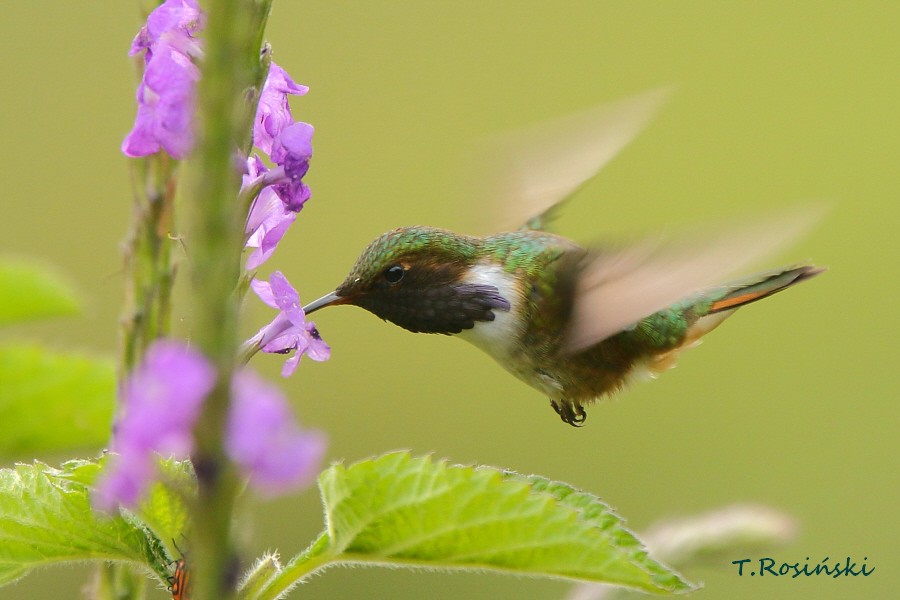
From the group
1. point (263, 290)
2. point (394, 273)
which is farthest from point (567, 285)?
point (263, 290)

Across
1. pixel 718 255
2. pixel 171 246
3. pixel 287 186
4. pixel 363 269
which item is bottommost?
pixel 287 186

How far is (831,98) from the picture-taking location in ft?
34.1

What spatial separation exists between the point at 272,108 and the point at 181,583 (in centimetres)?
60

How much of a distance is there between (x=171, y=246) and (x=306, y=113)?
8155mm

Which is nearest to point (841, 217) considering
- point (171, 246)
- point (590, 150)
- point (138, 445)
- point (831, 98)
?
point (831, 98)

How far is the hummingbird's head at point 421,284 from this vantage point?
2389mm

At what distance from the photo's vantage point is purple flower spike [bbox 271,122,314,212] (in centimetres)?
130

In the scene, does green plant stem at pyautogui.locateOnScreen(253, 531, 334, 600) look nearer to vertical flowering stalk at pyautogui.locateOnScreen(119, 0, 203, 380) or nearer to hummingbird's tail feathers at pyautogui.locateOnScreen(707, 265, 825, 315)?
vertical flowering stalk at pyautogui.locateOnScreen(119, 0, 203, 380)

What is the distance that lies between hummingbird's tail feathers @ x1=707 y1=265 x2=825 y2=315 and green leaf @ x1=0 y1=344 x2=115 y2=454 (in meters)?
1.61

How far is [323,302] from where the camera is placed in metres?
2.16

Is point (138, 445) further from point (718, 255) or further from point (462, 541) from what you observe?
point (718, 255)

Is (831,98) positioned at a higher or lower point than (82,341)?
higher

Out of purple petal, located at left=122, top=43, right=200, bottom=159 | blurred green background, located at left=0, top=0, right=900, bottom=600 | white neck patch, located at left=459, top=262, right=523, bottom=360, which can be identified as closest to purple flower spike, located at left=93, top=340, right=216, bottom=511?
purple petal, located at left=122, top=43, right=200, bottom=159

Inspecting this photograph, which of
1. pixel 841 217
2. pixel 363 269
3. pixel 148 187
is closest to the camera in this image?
pixel 148 187
